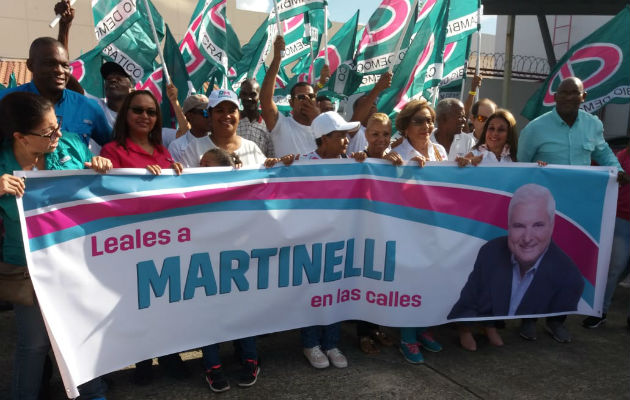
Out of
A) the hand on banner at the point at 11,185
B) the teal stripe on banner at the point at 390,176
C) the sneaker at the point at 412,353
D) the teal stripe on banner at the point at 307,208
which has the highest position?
the hand on banner at the point at 11,185

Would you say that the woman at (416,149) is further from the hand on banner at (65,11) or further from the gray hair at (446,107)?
the hand on banner at (65,11)

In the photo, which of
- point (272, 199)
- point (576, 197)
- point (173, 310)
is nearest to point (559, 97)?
point (576, 197)

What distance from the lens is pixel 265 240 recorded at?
3297 millimetres

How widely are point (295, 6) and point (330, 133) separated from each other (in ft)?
9.29

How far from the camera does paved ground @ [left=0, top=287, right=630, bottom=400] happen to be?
3.13 meters

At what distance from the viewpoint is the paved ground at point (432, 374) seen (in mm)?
3131

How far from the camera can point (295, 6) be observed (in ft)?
18.9

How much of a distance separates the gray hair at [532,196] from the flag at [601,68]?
2.65 metres

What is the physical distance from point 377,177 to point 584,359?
1.97 m

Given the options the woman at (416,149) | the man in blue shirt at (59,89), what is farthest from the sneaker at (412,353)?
the man in blue shirt at (59,89)

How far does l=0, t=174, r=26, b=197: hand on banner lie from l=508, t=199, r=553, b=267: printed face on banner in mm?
3013

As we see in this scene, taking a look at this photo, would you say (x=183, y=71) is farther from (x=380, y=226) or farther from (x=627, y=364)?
(x=627, y=364)

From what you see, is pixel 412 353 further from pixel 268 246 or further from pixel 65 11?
pixel 65 11

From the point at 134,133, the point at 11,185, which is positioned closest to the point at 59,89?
the point at 134,133
